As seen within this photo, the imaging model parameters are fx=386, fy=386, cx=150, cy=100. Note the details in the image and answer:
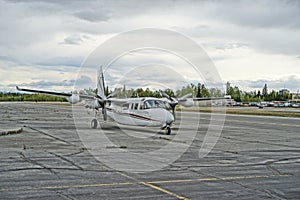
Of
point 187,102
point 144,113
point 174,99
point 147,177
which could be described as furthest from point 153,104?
point 147,177

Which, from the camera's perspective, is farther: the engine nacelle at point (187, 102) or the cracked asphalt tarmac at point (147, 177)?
the engine nacelle at point (187, 102)

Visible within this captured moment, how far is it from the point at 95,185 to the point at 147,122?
14.3 meters

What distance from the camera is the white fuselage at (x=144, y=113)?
22188 mm

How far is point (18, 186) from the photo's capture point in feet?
27.4

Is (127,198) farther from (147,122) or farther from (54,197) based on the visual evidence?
(147,122)

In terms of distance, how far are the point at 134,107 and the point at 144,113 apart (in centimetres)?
122

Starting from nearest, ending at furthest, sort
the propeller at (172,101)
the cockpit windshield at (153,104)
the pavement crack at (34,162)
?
the pavement crack at (34,162) < the cockpit windshield at (153,104) < the propeller at (172,101)

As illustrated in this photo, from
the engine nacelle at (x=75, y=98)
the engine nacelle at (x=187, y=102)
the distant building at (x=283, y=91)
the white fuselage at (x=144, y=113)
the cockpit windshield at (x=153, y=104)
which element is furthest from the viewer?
the distant building at (x=283, y=91)

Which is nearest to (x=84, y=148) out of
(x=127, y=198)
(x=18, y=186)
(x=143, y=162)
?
(x=143, y=162)

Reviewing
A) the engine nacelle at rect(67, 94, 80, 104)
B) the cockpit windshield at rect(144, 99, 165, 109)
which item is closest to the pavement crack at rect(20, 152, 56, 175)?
the cockpit windshield at rect(144, 99, 165, 109)

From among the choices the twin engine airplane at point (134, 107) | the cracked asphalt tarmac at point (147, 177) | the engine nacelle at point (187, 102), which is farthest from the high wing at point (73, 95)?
the cracked asphalt tarmac at point (147, 177)

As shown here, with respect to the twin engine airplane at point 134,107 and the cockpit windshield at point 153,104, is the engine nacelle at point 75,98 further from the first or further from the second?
the cockpit windshield at point 153,104

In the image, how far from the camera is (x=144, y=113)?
23.1m

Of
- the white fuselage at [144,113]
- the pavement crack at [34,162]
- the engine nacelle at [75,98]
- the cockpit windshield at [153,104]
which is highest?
the engine nacelle at [75,98]
